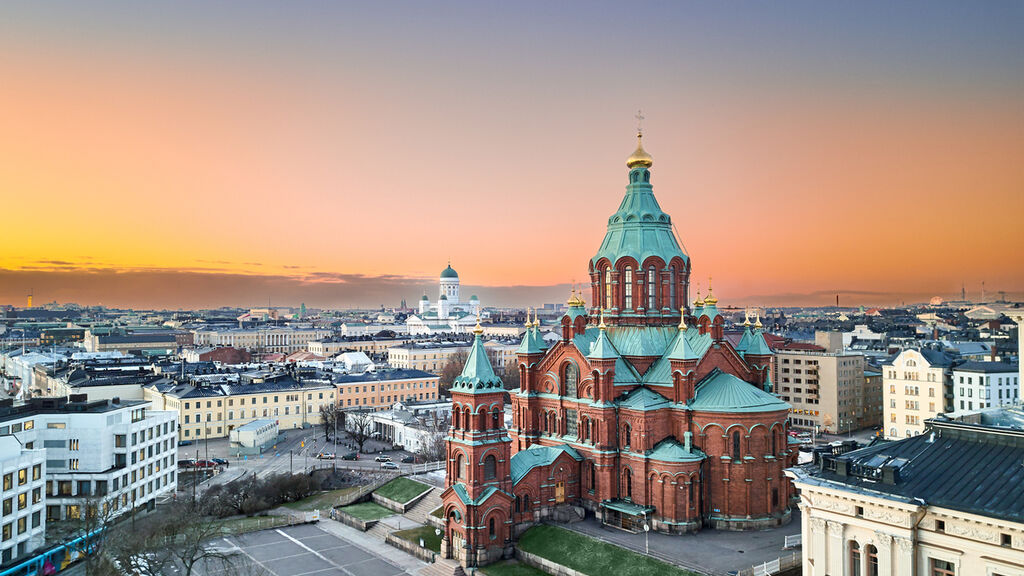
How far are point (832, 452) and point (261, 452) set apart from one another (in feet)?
220

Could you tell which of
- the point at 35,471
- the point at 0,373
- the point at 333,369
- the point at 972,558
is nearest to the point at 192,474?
the point at 35,471

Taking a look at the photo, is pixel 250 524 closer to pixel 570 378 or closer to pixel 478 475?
pixel 478 475

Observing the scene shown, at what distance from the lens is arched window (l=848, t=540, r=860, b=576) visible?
28.9m

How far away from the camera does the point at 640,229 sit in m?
54.3

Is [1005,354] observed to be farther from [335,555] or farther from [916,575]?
[335,555]

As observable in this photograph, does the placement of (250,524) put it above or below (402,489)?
below

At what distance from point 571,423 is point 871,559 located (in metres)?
24.7

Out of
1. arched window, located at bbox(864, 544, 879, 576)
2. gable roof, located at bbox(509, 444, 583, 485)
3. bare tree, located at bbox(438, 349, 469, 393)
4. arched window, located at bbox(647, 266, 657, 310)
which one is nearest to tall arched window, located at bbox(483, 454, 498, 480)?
gable roof, located at bbox(509, 444, 583, 485)

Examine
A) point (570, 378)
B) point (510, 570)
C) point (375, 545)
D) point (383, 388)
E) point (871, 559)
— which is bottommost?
point (375, 545)

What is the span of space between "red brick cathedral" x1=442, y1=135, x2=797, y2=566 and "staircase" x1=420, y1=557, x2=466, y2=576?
609 mm

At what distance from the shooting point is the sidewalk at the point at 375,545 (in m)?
45.5

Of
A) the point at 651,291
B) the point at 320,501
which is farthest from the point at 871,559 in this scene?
the point at 320,501

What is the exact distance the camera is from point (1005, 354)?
9156 cm

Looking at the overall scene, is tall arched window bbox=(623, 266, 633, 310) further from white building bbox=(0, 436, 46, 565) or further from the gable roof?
white building bbox=(0, 436, 46, 565)
